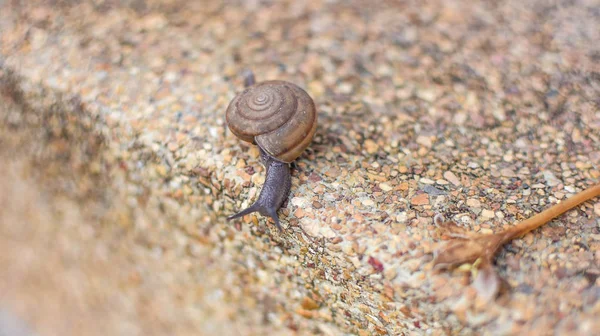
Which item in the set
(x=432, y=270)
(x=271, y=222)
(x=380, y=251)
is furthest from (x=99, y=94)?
(x=432, y=270)

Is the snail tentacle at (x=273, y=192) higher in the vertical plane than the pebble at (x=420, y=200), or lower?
higher

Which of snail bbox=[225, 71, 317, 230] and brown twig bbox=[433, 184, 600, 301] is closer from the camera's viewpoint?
brown twig bbox=[433, 184, 600, 301]

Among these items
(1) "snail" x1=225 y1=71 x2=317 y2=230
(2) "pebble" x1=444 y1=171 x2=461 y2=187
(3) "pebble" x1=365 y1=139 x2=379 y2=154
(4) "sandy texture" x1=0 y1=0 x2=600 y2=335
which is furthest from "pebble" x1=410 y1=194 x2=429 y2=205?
(1) "snail" x1=225 y1=71 x2=317 y2=230

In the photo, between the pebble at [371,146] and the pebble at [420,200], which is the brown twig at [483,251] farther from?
the pebble at [371,146]

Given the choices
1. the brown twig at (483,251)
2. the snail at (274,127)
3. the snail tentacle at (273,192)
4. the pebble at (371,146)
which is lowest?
the brown twig at (483,251)

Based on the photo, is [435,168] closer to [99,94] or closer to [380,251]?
[380,251]

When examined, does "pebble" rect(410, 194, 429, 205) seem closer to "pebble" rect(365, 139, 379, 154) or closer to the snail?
"pebble" rect(365, 139, 379, 154)

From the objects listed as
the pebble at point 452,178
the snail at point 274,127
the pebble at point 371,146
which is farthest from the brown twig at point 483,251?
the snail at point 274,127
